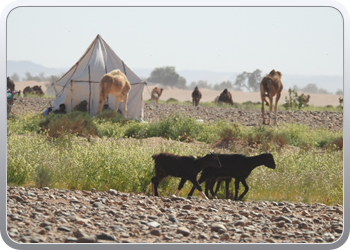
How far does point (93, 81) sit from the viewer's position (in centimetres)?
1825

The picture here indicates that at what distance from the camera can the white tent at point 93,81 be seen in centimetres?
1819

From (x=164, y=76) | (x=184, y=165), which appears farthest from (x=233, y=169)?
(x=164, y=76)

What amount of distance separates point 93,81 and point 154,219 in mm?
13044

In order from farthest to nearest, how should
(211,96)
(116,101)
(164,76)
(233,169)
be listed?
(164,76)
(211,96)
(116,101)
(233,169)

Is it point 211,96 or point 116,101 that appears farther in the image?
point 211,96

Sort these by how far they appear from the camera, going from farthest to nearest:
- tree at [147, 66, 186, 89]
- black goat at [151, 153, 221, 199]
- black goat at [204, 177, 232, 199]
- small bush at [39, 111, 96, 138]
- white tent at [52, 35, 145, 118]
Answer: tree at [147, 66, 186, 89] → white tent at [52, 35, 145, 118] → small bush at [39, 111, 96, 138] → black goat at [204, 177, 232, 199] → black goat at [151, 153, 221, 199]

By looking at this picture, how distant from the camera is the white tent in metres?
18.2

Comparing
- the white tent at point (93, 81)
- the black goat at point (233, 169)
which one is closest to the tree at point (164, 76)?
the white tent at point (93, 81)

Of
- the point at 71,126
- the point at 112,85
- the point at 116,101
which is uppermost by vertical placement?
the point at 112,85

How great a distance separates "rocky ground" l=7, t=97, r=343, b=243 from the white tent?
1129cm

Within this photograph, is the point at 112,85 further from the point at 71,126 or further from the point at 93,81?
the point at 71,126

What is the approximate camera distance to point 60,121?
13.5 m

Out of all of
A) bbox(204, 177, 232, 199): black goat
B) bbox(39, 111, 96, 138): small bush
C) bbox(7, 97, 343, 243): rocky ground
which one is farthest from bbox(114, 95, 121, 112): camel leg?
bbox(7, 97, 343, 243): rocky ground

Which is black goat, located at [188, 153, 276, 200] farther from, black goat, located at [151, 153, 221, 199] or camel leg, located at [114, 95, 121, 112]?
camel leg, located at [114, 95, 121, 112]
